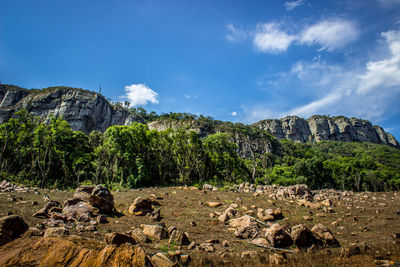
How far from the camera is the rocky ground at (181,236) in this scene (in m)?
3.35

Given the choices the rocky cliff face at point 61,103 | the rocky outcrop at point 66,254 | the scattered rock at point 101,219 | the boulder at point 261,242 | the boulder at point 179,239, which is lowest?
the boulder at point 261,242

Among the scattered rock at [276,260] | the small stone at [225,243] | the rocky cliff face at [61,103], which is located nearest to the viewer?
the scattered rock at [276,260]

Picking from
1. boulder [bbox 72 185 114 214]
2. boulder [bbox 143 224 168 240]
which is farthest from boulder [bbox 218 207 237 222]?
boulder [bbox 72 185 114 214]

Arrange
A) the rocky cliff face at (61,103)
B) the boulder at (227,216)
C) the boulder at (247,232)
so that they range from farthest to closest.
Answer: the rocky cliff face at (61,103) → the boulder at (227,216) → the boulder at (247,232)

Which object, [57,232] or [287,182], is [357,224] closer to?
[57,232]

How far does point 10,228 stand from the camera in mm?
4309

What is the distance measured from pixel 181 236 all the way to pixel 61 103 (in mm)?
120358

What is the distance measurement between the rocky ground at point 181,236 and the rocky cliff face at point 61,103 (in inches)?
4120

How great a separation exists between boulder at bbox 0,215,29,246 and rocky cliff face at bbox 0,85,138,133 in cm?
10783

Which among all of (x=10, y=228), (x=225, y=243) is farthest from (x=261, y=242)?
(x=10, y=228)

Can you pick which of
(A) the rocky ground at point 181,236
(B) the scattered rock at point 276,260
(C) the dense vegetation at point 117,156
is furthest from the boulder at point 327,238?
(C) the dense vegetation at point 117,156

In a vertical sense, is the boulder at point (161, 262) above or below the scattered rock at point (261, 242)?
above

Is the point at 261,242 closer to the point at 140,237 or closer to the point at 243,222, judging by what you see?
the point at 243,222

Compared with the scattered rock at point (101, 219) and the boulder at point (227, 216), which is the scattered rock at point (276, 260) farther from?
the scattered rock at point (101, 219)
